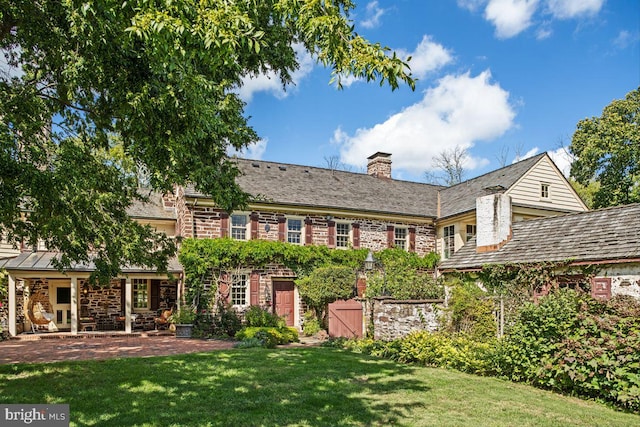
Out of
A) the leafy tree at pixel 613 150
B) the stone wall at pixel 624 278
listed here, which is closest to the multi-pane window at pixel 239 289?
the stone wall at pixel 624 278

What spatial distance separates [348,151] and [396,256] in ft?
87.5

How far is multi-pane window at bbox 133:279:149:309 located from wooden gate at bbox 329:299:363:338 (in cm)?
950

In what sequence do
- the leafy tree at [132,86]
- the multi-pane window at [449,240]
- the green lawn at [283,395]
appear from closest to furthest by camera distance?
the leafy tree at [132,86] → the green lawn at [283,395] → the multi-pane window at [449,240]

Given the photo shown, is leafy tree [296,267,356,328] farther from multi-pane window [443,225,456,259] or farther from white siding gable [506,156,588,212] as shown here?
white siding gable [506,156,588,212]

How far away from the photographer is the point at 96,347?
14.1 metres

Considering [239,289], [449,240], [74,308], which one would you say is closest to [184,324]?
[239,289]

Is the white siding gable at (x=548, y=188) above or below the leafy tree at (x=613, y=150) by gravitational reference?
below

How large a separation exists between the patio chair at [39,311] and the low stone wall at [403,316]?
12803 millimetres

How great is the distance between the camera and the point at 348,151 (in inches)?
1826

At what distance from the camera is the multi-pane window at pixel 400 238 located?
21.8 m

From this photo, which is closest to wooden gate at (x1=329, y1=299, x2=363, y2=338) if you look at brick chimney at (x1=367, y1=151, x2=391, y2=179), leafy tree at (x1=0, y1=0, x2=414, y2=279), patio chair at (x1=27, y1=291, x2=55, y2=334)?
leafy tree at (x1=0, y1=0, x2=414, y2=279)

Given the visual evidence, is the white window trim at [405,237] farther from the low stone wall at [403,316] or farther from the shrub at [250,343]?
the shrub at [250,343]

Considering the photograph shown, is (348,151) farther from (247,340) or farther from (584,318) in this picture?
(584,318)

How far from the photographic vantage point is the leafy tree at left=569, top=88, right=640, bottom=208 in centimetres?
2375
